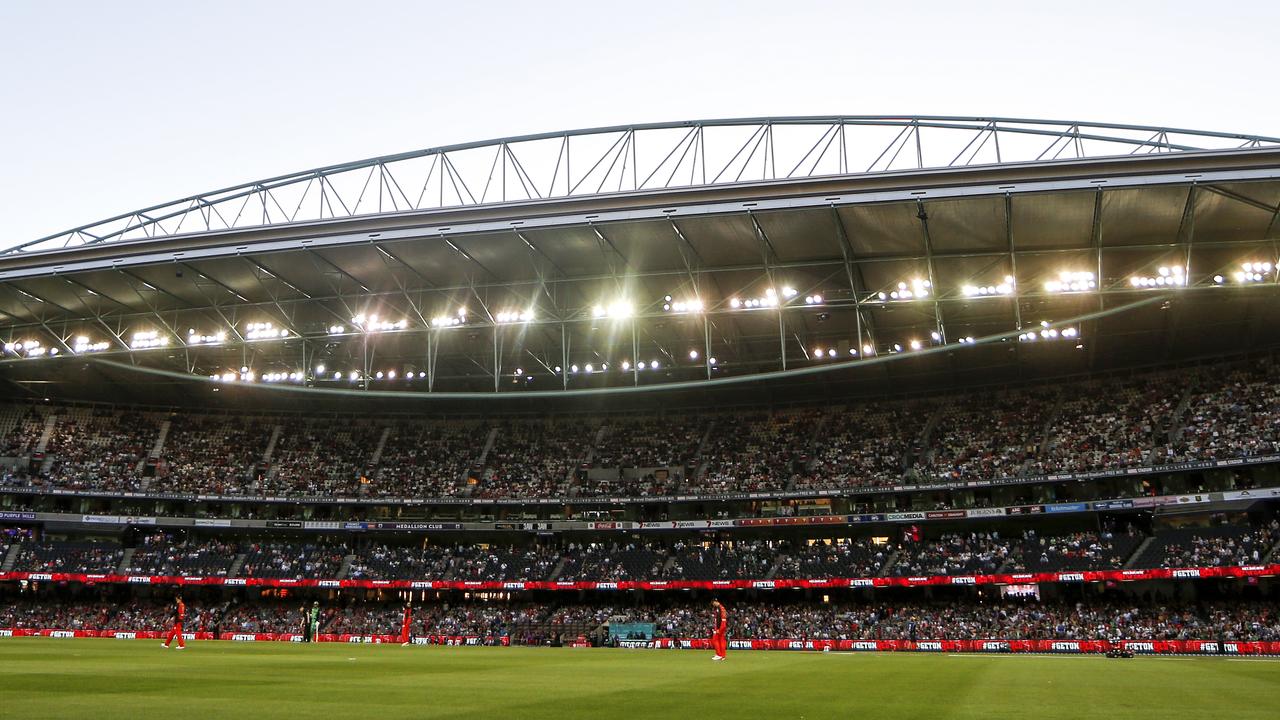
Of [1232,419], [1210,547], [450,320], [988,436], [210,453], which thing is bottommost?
[1210,547]

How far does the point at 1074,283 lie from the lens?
3503 cm

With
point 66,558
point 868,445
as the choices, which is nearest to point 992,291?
point 868,445

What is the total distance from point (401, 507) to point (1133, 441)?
46289 millimetres

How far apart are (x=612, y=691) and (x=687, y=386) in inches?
966

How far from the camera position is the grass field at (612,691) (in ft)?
36.6

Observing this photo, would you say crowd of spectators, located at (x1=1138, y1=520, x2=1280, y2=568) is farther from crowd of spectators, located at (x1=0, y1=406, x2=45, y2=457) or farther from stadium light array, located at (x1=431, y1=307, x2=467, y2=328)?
crowd of spectators, located at (x1=0, y1=406, x2=45, y2=457)

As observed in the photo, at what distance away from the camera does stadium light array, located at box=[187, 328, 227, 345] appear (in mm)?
41531

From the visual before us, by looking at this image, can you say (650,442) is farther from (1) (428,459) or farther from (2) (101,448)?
(2) (101,448)

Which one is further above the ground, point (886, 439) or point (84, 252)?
point (84, 252)

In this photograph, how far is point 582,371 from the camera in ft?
175

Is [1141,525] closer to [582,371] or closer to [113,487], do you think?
[582,371]

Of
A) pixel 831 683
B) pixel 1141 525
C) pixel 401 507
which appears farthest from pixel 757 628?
pixel 831 683

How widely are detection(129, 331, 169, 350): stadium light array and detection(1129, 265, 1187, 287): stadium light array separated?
46.3 metres

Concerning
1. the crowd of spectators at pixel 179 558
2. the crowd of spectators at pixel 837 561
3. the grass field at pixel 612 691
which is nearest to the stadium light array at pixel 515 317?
the grass field at pixel 612 691
